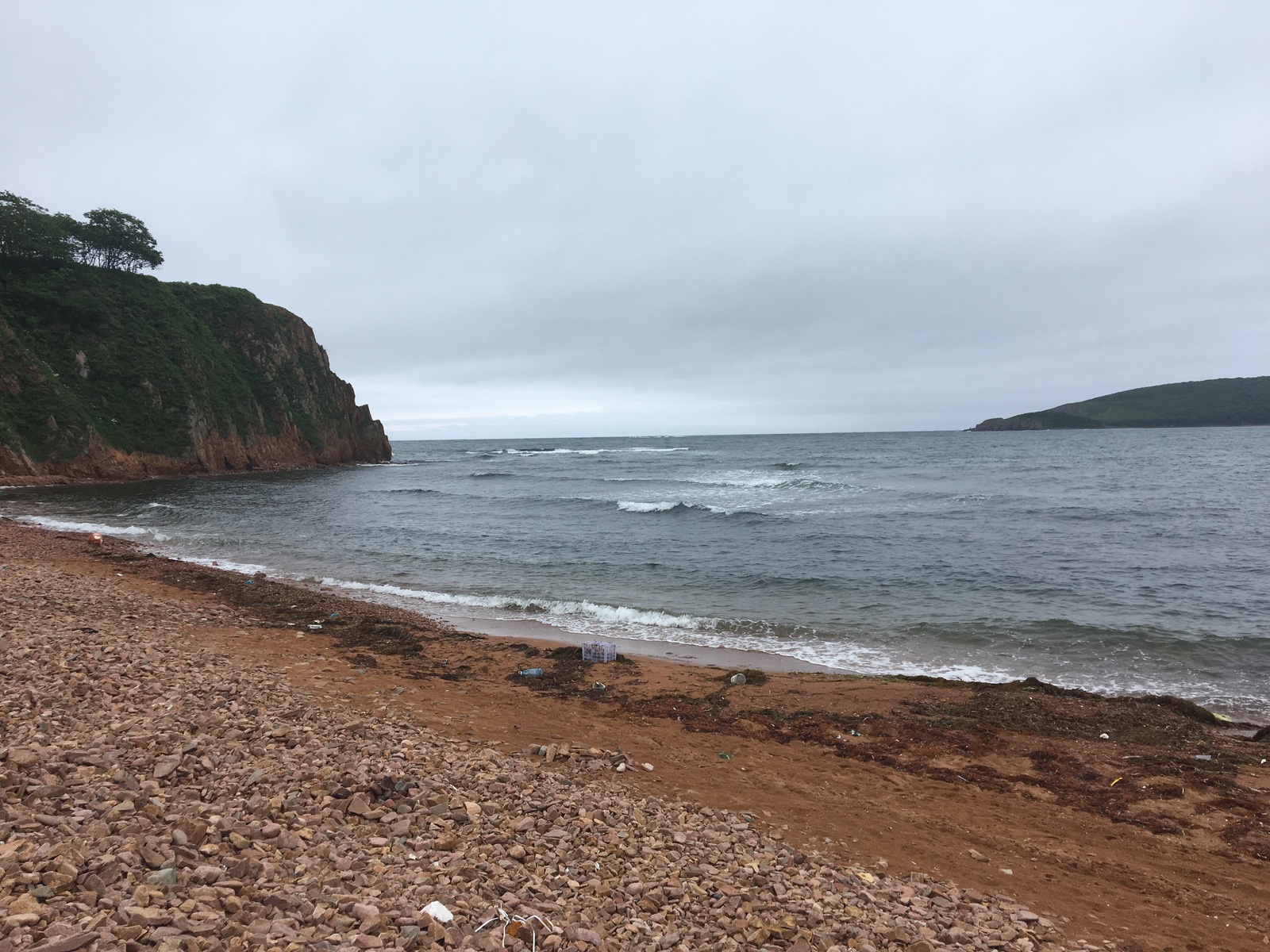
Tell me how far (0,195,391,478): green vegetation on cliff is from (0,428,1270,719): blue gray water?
5711 millimetres

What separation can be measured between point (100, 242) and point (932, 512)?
252 feet

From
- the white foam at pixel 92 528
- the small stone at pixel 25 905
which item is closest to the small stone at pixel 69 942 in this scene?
the small stone at pixel 25 905

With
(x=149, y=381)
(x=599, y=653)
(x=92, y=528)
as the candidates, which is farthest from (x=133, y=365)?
(x=599, y=653)

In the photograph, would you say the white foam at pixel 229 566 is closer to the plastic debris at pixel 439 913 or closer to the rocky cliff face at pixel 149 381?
the plastic debris at pixel 439 913

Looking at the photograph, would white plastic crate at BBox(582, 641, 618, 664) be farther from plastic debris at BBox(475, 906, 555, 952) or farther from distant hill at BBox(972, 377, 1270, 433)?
distant hill at BBox(972, 377, 1270, 433)

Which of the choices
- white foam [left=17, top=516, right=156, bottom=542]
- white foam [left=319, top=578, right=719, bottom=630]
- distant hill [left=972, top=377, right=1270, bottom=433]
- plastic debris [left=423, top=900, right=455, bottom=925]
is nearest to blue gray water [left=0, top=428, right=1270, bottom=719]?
white foam [left=319, top=578, right=719, bottom=630]

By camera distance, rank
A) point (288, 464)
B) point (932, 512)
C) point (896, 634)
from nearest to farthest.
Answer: point (896, 634)
point (932, 512)
point (288, 464)

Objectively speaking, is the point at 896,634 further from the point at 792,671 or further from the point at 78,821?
the point at 78,821

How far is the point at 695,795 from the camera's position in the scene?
5.96 m

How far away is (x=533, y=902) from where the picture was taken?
3.68 m

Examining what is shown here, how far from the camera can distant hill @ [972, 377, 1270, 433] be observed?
139m

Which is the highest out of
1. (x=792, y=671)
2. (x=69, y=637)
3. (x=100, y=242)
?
(x=100, y=242)

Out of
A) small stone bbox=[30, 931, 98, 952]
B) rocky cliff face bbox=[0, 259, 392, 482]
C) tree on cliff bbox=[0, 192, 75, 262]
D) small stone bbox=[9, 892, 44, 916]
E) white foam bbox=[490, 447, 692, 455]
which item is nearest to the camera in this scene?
small stone bbox=[30, 931, 98, 952]

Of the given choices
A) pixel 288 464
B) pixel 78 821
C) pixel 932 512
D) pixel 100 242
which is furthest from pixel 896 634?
pixel 100 242
